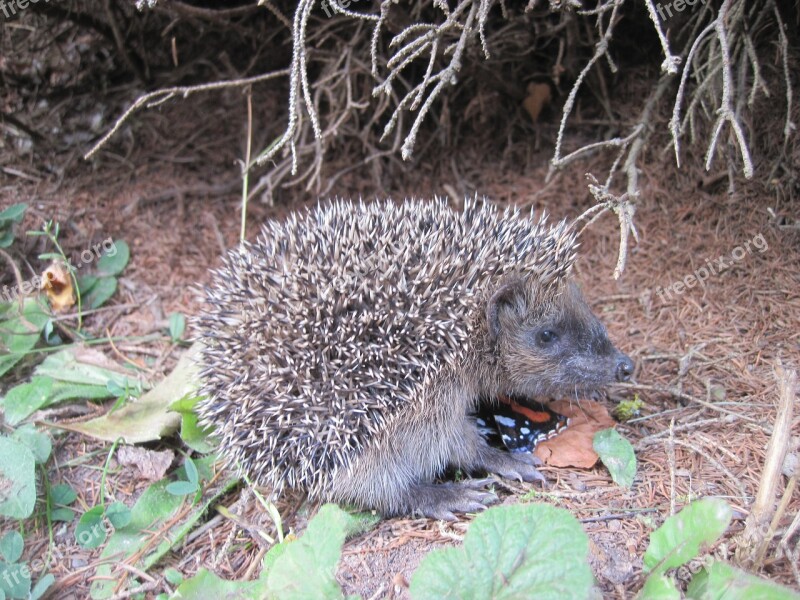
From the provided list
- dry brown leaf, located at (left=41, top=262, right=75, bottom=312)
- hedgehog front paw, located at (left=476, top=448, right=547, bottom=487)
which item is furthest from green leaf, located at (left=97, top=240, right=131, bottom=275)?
hedgehog front paw, located at (left=476, top=448, right=547, bottom=487)

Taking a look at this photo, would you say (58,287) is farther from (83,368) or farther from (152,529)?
(152,529)

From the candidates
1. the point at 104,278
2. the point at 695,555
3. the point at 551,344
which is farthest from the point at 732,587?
the point at 104,278

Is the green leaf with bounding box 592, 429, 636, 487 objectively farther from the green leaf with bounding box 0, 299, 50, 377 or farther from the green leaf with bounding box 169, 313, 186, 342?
the green leaf with bounding box 0, 299, 50, 377

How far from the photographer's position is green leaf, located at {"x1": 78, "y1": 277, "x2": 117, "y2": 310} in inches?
231

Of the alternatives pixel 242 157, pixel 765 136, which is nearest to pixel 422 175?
pixel 242 157

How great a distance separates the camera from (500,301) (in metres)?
4.19

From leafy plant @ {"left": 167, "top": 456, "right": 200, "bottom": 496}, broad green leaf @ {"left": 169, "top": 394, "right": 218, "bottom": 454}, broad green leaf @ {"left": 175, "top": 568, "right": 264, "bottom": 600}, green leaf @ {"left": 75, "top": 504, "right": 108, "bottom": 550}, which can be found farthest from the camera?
broad green leaf @ {"left": 169, "top": 394, "right": 218, "bottom": 454}

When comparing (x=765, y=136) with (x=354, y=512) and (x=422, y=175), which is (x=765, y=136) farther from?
(x=354, y=512)

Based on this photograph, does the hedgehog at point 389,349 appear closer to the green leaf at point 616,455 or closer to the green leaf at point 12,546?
the green leaf at point 616,455

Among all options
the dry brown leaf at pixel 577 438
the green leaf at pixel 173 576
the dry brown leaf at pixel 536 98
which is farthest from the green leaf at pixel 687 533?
the dry brown leaf at pixel 536 98

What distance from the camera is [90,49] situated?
22.1ft

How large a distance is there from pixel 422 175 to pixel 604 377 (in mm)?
3295

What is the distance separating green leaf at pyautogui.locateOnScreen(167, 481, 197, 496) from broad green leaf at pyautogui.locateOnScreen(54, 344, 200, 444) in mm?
443

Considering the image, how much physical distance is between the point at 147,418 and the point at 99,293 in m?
1.77
